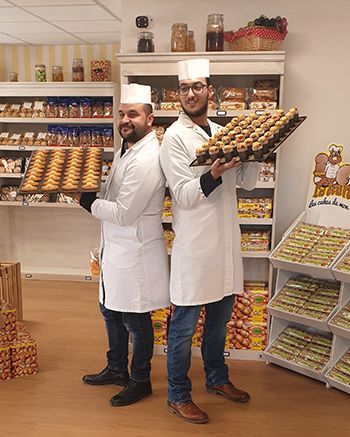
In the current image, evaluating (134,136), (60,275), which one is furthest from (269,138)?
(60,275)

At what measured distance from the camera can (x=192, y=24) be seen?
357 cm

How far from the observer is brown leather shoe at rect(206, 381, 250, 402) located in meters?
2.99

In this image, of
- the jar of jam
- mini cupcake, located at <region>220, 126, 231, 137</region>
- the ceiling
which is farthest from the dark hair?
the jar of jam

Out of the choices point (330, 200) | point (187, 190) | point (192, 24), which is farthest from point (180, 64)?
point (330, 200)

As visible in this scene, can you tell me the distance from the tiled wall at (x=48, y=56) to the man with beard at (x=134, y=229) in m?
3.03

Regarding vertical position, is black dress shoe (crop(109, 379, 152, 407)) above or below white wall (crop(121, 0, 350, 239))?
below

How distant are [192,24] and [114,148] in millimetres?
1988

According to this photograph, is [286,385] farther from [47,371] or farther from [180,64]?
[180,64]

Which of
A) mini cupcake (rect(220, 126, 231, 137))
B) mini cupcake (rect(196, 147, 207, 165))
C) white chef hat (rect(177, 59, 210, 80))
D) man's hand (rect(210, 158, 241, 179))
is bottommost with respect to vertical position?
man's hand (rect(210, 158, 241, 179))

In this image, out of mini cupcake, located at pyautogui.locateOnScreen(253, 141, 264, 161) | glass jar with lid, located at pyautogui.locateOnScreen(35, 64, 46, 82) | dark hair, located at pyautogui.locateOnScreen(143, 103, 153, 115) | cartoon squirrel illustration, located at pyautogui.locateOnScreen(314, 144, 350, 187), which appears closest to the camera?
mini cupcake, located at pyautogui.locateOnScreen(253, 141, 264, 161)

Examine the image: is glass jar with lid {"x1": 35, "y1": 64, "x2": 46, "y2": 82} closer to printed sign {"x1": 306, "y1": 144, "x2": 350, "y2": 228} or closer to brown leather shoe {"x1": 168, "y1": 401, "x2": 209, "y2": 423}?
printed sign {"x1": 306, "y1": 144, "x2": 350, "y2": 228}

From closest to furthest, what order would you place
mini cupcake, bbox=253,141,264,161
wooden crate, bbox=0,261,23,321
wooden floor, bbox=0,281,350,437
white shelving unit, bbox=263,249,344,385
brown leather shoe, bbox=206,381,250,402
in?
1. mini cupcake, bbox=253,141,264,161
2. wooden floor, bbox=0,281,350,437
3. brown leather shoe, bbox=206,381,250,402
4. white shelving unit, bbox=263,249,344,385
5. wooden crate, bbox=0,261,23,321

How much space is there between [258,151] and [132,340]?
4.50 feet

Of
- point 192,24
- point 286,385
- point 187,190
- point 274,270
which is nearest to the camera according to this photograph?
point 187,190
